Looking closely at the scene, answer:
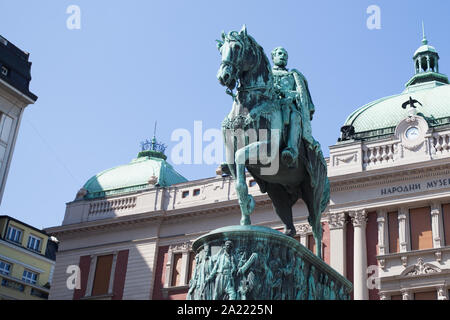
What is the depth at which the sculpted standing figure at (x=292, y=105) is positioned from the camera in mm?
9836

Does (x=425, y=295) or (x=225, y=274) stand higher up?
(x=425, y=295)

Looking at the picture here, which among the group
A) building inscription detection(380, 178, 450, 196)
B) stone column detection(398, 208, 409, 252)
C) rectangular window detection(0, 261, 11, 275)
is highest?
building inscription detection(380, 178, 450, 196)

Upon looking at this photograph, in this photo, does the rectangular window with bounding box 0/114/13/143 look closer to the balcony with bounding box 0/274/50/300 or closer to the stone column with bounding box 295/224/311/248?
the balcony with bounding box 0/274/50/300

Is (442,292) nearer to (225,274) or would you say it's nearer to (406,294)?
(406,294)

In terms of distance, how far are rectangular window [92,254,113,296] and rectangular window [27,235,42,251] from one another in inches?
603

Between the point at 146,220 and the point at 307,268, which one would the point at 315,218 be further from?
the point at 146,220

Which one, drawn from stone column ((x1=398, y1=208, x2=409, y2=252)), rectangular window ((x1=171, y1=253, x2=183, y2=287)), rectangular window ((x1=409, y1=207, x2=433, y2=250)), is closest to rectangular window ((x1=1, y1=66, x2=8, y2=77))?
rectangular window ((x1=171, y1=253, x2=183, y2=287))

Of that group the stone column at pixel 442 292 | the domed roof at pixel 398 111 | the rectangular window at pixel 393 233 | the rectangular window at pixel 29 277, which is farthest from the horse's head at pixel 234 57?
the rectangular window at pixel 29 277

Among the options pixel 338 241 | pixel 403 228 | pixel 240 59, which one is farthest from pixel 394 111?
pixel 240 59

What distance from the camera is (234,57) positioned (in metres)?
9.73

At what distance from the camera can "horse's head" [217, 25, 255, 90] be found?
961 centimetres

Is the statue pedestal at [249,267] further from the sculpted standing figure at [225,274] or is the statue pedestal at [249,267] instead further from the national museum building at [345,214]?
the national museum building at [345,214]

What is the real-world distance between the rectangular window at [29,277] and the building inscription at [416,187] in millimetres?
28907

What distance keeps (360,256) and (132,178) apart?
15635mm
